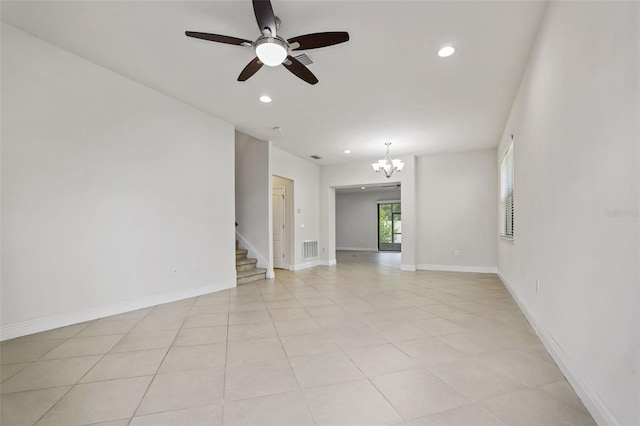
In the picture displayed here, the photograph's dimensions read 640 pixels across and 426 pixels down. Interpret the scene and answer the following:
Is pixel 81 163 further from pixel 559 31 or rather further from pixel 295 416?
pixel 559 31

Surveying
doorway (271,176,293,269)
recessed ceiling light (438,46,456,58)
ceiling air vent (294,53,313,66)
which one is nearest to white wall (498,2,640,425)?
recessed ceiling light (438,46,456,58)

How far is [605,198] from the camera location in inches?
60.3

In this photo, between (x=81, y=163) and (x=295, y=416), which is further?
(x=81, y=163)

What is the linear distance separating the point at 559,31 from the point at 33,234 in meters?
4.98

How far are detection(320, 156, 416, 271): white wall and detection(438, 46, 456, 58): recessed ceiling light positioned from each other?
4445 mm

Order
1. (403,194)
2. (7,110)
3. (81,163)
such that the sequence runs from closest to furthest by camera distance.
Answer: (7,110), (81,163), (403,194)

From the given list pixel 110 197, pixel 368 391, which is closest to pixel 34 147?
pixel 110 197

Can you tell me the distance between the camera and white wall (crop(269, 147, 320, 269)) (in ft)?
23.2

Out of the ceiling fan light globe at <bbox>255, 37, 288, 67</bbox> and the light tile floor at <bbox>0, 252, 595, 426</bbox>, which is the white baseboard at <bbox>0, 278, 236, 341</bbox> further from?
the ceiling fan light globe at <bbox>255, 37, 288, 67</bbox>

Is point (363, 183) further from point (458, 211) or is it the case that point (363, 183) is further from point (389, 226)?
point (389, 226)

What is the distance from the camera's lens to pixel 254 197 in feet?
21.6

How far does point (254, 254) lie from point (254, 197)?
1.26 m

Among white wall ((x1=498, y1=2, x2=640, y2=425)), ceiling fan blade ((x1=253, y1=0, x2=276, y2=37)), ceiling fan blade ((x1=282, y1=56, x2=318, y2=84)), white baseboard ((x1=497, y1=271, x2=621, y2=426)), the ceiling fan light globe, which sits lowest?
white baseboard ((x1=497, y1=271, x2=621, y2=426))

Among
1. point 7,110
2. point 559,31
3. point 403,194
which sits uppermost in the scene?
point 559,31
